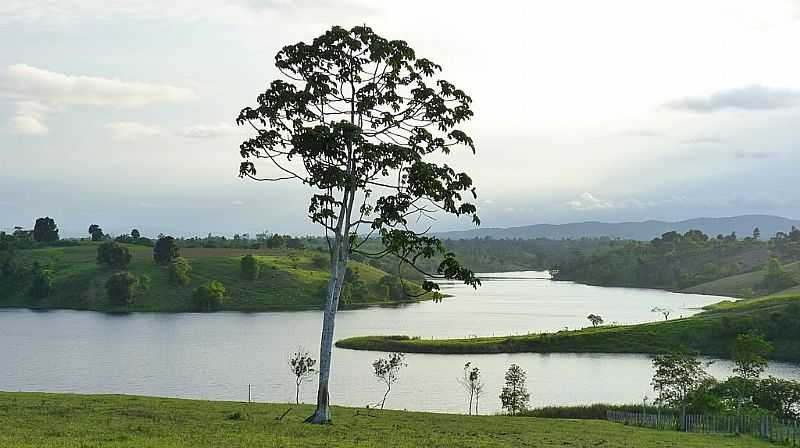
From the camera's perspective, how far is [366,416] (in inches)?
1686

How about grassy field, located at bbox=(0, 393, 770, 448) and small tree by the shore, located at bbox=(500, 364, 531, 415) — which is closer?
grassy field, located at bbox=(0, 393, 770, 448)

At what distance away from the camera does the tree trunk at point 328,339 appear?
35781 mm

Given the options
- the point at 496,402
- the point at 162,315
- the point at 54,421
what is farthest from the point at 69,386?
the point at 162,315

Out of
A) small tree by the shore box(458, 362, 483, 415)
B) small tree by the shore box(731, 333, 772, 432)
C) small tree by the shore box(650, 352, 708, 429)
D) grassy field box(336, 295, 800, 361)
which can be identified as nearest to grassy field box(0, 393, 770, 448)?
small tree by the shore box(731, 333, 772, 432)

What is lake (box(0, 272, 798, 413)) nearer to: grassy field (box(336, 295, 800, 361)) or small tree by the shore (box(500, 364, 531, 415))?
small tree by the shore (box(500, 364, 531, 415))

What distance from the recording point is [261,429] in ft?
103

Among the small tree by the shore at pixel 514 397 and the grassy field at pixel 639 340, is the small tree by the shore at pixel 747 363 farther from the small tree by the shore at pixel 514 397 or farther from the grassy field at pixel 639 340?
the grassy field at pixel 639 340

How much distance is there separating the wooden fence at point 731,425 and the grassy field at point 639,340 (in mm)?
72605

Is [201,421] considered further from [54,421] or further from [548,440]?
[548,440]

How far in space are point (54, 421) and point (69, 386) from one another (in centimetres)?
5452

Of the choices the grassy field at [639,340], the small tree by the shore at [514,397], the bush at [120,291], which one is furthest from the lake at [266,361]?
the bush at [120,291]

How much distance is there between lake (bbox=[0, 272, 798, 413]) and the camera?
7969cm

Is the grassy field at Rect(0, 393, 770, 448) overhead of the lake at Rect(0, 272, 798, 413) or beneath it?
overhead

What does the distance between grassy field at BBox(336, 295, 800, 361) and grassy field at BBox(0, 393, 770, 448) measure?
3067 inches
